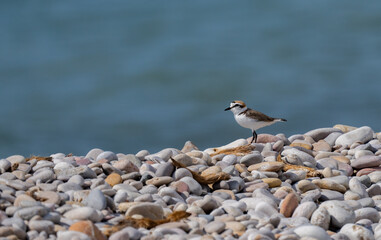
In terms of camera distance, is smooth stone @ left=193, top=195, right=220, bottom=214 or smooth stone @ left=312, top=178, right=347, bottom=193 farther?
smooth stone @ left=312, top=178, right=347, bottom=193

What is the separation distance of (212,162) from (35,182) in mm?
2116

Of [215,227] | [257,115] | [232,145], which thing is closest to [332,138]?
[257,115]

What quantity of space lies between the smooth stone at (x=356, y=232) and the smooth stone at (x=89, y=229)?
2.12 meters

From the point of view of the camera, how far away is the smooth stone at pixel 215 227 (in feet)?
15.7

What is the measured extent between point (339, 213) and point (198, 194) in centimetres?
132

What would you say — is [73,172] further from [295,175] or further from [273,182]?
[295,175]

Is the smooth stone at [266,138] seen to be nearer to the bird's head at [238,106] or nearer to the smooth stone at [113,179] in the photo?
the bird's head at [238,106]

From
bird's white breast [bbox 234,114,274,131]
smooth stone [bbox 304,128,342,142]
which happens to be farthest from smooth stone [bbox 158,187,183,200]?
smooth stone [bbox 304,128,342,142]

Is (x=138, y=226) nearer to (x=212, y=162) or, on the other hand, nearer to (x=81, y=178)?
(x=81, y=178)

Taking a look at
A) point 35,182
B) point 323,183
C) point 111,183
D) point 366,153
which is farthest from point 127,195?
point 366,153

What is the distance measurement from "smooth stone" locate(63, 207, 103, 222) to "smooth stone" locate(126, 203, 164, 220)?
0.29 m

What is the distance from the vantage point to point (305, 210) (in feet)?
18.2

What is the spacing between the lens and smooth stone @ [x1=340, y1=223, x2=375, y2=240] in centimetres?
527

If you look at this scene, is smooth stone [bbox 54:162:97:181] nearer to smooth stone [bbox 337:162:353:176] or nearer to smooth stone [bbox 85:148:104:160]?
smooth stone [bbox 85:148:104:160]
